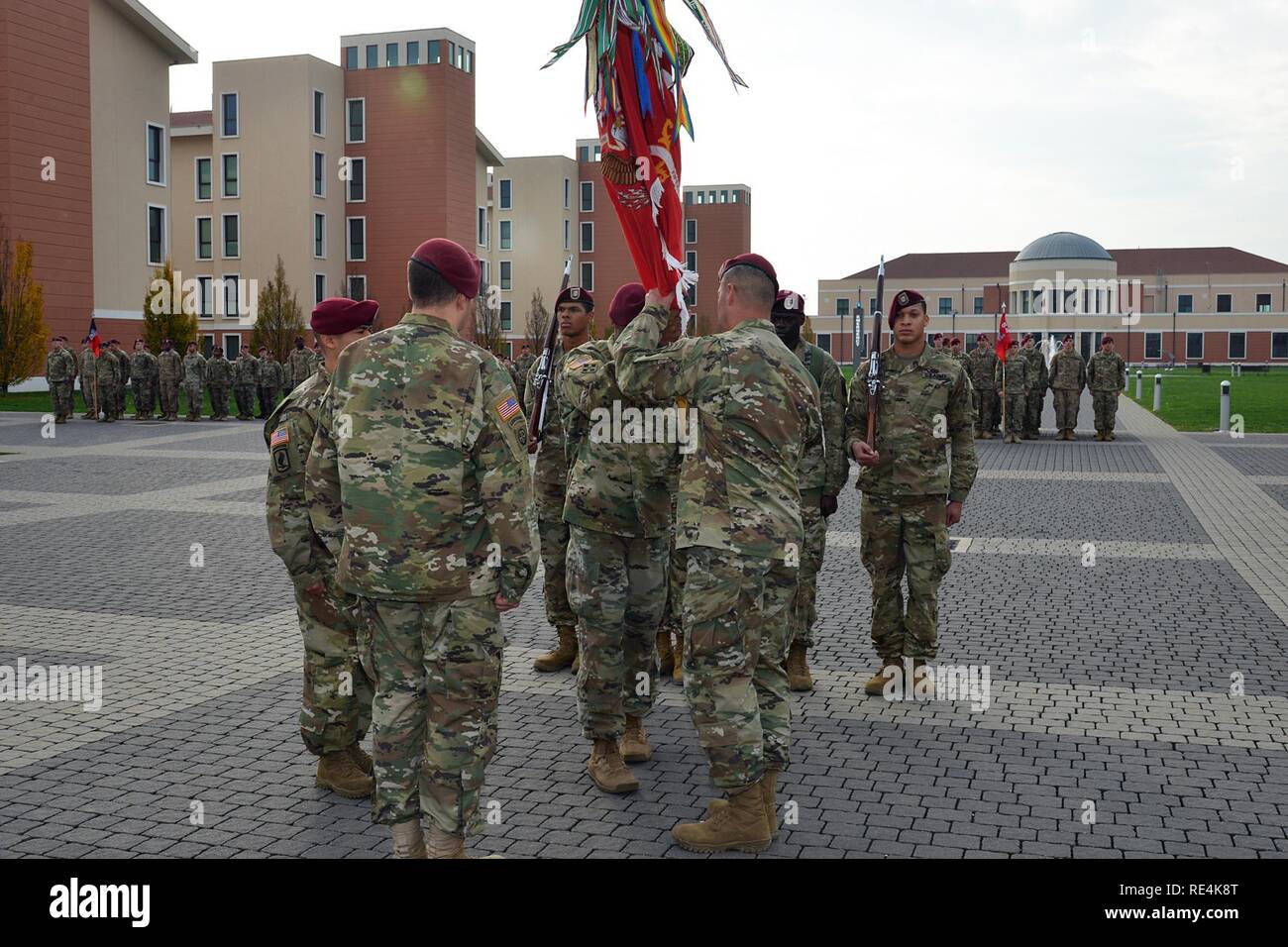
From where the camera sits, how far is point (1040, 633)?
27.0 ft

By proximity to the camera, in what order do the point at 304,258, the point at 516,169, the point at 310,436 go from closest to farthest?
the point at 310,436, the point at 304,258, the point at 516,169

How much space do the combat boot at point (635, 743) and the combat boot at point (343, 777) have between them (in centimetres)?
120

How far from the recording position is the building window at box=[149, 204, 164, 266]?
45.0 meters

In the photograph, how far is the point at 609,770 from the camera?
530cm

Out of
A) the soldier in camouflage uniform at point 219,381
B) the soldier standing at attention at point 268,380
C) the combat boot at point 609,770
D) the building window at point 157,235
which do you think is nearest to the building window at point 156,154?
the building window at point 157,235

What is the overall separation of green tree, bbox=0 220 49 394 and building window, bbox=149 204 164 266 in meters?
8.42

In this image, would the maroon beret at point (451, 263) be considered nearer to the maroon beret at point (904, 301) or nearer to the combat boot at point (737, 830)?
the combat boot at point (737, 830)

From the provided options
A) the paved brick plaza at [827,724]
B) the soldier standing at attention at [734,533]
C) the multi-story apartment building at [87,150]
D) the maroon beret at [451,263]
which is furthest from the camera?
the multi-story apartment building at [87,150]

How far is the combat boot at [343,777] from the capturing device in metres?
5.13

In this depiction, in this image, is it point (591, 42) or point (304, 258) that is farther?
point (304, 258)

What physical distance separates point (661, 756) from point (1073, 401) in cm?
2138

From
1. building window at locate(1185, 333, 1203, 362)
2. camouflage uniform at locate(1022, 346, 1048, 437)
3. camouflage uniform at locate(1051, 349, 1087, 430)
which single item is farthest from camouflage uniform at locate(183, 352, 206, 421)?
building window at locate(1185, 333, 1203, 362)
